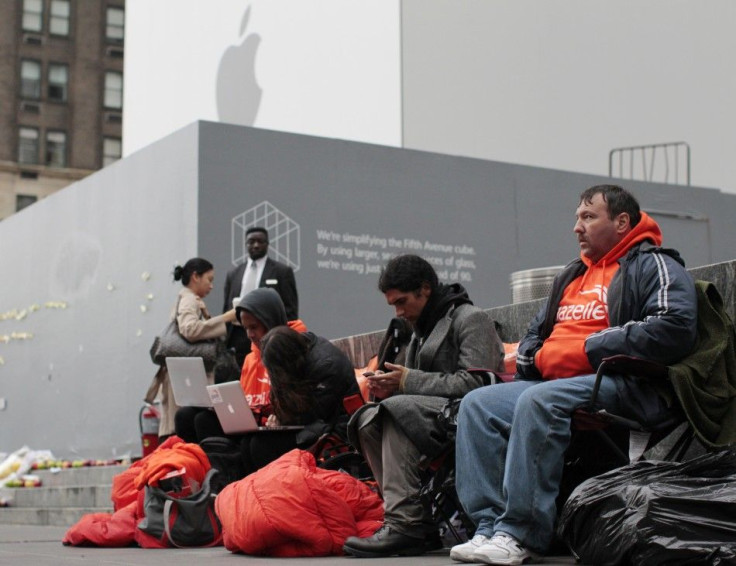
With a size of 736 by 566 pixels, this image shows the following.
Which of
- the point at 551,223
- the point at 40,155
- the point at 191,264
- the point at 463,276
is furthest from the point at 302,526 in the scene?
the point at 40,155

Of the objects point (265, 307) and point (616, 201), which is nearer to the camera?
point (616, 201)

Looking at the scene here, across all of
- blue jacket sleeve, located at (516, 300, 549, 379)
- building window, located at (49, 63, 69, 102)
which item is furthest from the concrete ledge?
building window, located at (49, 63, 69, 102)

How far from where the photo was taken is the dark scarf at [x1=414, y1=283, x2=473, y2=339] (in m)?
5.50

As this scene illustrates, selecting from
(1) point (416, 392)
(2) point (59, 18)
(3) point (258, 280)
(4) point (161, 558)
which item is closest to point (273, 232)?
(3) point (258, 280)

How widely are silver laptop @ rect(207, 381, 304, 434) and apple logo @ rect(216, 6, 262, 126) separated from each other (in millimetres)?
9936

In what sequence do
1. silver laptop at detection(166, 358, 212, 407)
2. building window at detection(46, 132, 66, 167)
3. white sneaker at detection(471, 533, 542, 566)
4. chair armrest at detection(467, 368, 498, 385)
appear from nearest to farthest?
white sneaker at detection(471, 533, 542, 566) → chair armrest at detection(467, 368, 498, 385) → silver laptop at detection(166, 358, 212, 407) → building window at detection(46, 132, 66, 167)

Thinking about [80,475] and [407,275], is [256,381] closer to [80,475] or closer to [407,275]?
[407,275]

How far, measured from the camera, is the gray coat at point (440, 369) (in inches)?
198

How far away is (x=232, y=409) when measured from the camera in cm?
686

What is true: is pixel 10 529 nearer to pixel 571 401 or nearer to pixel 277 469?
pixel 277 469

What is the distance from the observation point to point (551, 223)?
48.8 ft

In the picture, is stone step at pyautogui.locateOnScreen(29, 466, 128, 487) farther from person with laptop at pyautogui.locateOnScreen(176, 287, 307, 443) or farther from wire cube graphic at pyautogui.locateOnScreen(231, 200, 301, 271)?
person with laptop at pyautogui.locateOnScreen(176, 287, 307, 443)

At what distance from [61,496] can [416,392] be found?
7210mm

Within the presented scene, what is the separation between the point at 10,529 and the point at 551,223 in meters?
7.40
